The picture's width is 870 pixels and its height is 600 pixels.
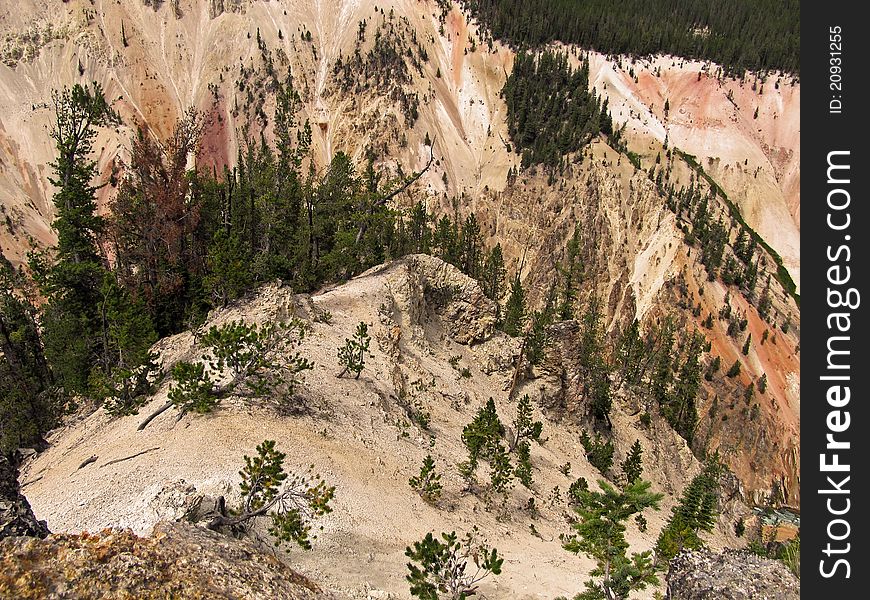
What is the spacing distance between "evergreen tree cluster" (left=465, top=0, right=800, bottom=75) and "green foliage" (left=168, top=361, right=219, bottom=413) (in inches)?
3314

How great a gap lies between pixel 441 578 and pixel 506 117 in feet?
248

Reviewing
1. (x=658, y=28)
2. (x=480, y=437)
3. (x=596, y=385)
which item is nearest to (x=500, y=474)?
(x=480, y=437)

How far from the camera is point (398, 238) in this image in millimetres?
50281

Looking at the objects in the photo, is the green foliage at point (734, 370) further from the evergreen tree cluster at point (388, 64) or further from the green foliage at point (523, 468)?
the evergreen tree cluster at point (388, 64)

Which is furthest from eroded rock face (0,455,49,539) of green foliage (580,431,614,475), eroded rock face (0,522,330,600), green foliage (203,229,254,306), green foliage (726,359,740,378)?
green foliage (726,359,740,378)

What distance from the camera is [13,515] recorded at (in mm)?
6375

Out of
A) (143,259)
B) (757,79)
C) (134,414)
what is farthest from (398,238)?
(757,79)

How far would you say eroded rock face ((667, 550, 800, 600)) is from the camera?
307 inches

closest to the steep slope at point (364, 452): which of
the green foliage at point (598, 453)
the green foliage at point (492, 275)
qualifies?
the green foliage at point (598, 453)

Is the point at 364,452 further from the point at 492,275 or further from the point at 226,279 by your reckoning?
the point at 492,275

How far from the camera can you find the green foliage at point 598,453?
31.0 meters

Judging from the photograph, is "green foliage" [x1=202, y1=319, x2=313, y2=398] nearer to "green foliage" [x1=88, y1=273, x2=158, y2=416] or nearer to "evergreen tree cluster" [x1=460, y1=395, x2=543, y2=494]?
"green foliage" [x1=88, y1=273, x2=158, y2=416]

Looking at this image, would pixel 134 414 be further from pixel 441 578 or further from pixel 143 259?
pixel 143 259

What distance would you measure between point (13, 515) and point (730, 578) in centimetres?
1026
